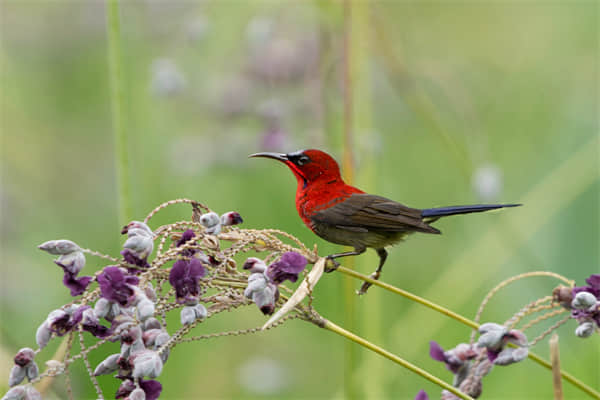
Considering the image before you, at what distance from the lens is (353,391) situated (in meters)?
2.16

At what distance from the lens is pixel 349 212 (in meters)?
2.00

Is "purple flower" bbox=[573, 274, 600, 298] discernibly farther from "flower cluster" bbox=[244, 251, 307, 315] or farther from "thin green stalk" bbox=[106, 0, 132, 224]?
"thin green stalk" bbox=[106, 0, 132, 224]

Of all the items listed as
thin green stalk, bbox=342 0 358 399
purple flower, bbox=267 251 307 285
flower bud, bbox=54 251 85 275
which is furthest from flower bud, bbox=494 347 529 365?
thin green stalk, bbox=342 0 358 399

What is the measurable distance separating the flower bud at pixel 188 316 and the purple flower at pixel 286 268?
146mm

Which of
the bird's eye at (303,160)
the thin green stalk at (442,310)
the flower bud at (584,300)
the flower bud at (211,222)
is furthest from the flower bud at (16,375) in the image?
the bird's eye at (303,160)

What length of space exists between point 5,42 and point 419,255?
2.98m

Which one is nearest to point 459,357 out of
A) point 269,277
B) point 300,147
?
point 269,277

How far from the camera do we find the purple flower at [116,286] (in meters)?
1.11

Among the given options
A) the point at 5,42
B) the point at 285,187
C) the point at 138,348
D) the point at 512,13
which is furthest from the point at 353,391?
the point at 512,13

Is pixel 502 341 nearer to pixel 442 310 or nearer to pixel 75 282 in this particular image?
Answer: pixel 442 310

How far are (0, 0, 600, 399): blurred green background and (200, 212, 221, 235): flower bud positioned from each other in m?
0.69

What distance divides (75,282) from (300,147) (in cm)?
204

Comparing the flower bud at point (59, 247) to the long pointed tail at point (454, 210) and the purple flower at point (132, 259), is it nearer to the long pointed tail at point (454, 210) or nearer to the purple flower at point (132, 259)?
the purple flower at point (132, 259)

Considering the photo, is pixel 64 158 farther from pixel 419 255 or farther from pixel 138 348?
pixel 138 348
